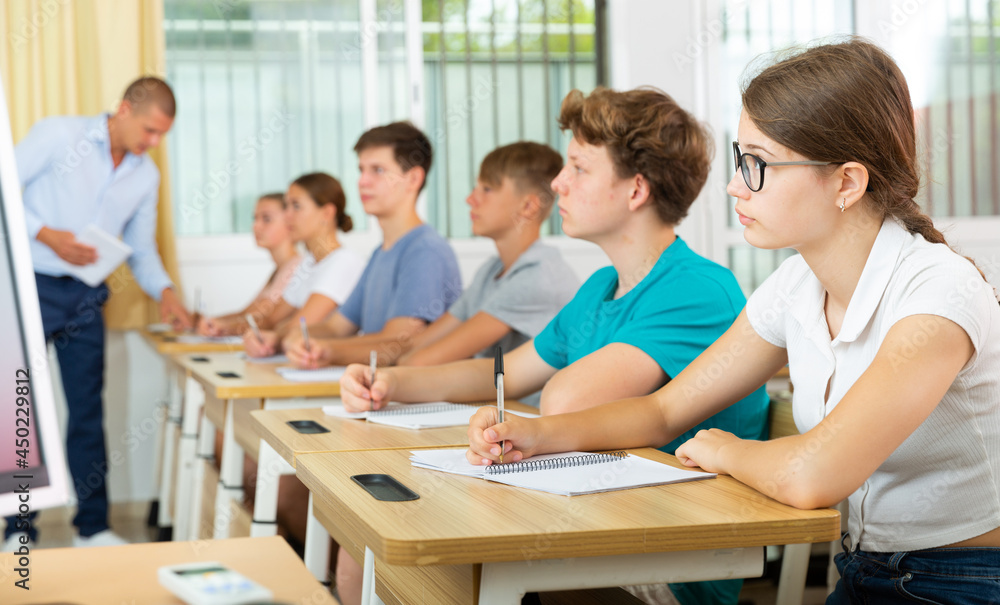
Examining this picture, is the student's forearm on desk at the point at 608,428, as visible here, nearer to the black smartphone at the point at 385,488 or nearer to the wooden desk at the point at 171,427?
the black smartphone at the point at 385,488

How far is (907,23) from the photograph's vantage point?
437cm

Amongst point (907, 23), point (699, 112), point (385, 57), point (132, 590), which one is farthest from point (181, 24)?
point (132, 590)

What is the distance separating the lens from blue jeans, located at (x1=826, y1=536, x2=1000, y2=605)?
40.7 inches

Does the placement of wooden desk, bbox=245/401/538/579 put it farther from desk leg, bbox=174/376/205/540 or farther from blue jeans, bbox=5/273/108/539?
blue jeans, bbox=5/273/108/539

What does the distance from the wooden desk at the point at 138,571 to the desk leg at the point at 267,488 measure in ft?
2.68

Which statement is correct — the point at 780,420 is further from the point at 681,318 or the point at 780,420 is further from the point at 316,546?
the point at 316,546

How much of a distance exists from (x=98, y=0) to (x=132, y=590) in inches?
141

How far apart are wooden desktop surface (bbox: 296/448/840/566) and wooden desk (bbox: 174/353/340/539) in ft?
2.52

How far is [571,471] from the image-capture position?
1078mm

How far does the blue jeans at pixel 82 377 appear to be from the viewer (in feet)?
10.9

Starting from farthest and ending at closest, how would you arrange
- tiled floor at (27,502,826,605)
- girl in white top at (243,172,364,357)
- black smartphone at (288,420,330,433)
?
tiled floor at (27,502,826,605), girl in white top at (243,172,364,357), black smartphone at (288,420,330,433)
